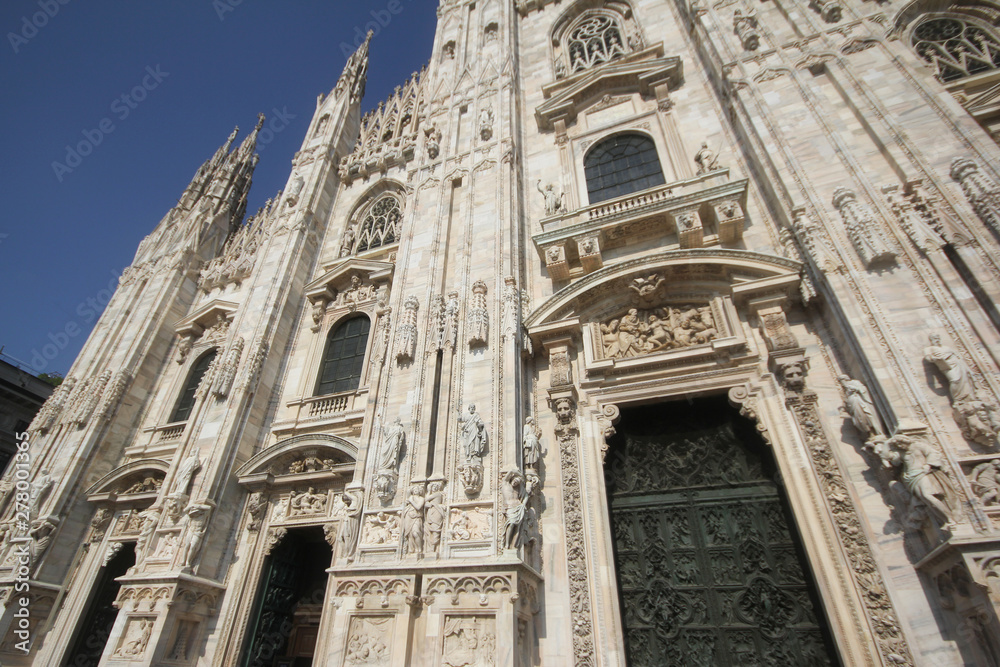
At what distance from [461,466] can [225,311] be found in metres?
10.5

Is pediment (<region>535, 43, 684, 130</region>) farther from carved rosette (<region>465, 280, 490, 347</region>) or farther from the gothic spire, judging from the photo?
the gothic spire

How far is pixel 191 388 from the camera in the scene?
14.4 metres

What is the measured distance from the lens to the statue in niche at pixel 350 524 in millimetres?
7949

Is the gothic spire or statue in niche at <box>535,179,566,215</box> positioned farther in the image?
the gothic spire

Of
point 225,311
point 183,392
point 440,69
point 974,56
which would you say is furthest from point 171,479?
point 974,56

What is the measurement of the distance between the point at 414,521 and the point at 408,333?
12.0 ft

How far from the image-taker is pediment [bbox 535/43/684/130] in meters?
12.9

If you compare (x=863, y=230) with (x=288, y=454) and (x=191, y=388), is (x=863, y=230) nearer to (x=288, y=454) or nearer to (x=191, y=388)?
(x=288, y=454)

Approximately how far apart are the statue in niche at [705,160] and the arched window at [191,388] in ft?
43.5

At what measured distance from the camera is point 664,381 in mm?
8656

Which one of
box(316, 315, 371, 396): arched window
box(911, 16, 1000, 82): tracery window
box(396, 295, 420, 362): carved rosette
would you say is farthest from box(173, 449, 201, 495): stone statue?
box(911, 16, 1000, 82): tracery window

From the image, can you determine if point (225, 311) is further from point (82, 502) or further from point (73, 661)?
point (73, 661)

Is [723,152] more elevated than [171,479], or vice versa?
[723,152]

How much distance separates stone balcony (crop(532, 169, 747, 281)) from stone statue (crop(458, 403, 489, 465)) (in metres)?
3.81
